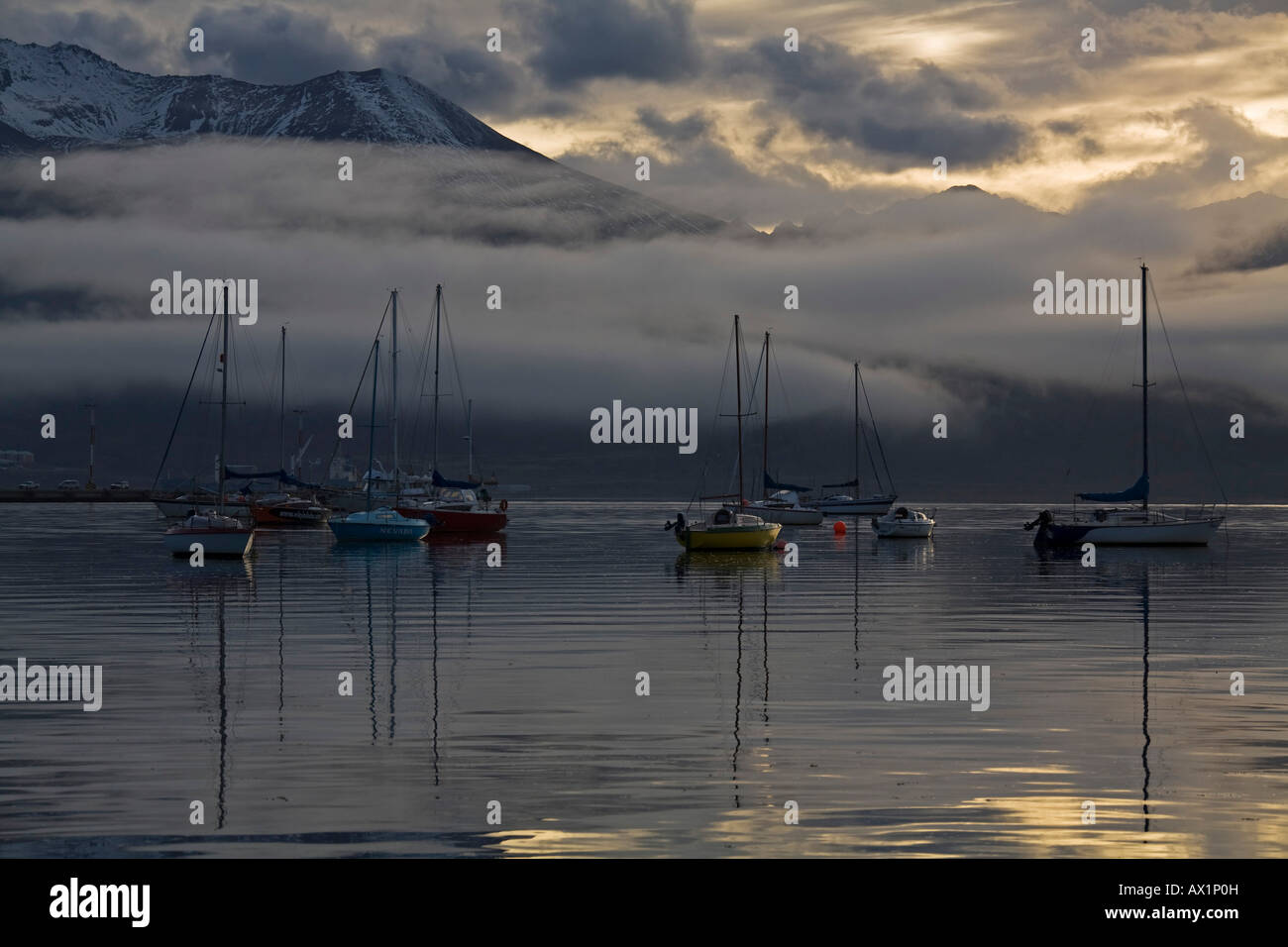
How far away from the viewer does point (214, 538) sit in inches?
3509

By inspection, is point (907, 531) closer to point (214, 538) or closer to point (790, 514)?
point (790, 514)

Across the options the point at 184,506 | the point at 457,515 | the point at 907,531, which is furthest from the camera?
the point at 184,506

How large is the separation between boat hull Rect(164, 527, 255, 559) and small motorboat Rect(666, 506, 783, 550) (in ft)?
90.8

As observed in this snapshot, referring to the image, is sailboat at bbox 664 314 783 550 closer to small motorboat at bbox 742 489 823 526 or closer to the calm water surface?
the calm water surface

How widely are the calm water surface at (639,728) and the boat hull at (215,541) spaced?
25959mm

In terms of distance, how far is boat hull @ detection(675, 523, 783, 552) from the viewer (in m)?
99.2

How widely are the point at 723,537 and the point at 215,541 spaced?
3214 cm

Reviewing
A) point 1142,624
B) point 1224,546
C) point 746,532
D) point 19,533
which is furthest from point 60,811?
point 19,533

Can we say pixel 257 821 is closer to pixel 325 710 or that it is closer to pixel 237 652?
pixel 325 710

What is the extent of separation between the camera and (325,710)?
98.3 ft

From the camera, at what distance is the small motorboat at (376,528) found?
109m

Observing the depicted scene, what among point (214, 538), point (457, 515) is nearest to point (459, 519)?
point (457, 515)

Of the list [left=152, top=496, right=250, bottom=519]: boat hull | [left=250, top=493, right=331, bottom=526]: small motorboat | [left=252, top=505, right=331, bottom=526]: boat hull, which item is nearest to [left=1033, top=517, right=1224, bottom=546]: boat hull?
[left=250, top=493, right=331, bottom=526]: small motorboat

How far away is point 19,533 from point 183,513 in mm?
26218
